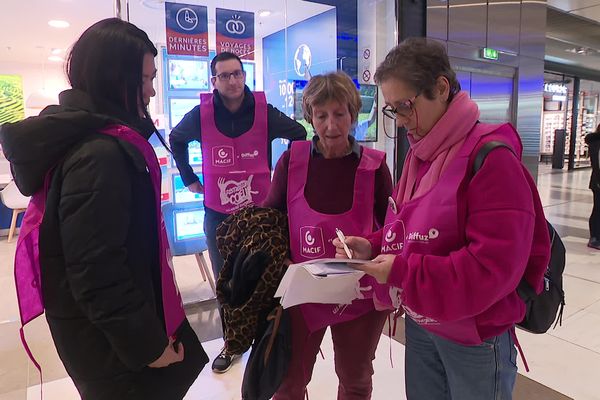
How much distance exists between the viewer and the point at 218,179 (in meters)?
2.64

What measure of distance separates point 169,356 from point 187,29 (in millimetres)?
2740

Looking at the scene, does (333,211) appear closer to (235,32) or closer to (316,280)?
(316,280)

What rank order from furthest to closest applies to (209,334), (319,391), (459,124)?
(209,334)
(319,391)
(459,124)

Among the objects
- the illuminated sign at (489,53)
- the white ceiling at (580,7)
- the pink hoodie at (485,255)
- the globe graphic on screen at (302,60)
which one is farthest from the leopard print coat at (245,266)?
the white ceiling at (580,7)

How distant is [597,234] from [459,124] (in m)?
5.37

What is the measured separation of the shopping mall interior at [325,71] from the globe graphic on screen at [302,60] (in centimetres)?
1

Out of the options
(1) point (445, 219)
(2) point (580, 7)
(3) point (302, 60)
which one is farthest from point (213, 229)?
(2) point (580, 7)

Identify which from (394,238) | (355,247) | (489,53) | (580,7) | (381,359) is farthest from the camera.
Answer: (580,7)

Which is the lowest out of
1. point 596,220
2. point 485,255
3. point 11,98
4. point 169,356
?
point 596,220

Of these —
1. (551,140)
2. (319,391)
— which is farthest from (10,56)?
(551,140)

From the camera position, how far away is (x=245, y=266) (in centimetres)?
145

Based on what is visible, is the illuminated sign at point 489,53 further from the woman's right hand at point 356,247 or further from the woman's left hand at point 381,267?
the woman's left hand at point 381,267

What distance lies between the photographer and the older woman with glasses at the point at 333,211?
60.1 inches

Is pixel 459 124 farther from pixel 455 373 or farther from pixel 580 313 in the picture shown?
pixel 580 313
